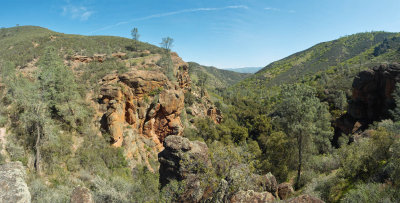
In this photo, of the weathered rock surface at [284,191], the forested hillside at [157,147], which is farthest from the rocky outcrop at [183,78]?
the weathered rock surface at [284,191]

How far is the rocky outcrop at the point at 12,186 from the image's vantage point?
699 cm

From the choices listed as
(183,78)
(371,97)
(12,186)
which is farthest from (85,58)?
(371,97)

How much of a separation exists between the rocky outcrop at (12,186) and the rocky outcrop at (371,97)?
4382cm

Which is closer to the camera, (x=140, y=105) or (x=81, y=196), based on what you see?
(x=81, y=196)

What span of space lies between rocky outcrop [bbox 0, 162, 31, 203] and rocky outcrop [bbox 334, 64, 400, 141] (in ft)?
144

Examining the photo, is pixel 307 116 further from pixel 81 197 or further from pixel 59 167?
pixel 59 167

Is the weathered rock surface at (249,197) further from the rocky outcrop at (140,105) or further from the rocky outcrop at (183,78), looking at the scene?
the rocky outcrop at (183,78)

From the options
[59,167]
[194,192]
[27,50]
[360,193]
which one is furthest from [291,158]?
[27,50]

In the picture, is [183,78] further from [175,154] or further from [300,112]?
[175,154]

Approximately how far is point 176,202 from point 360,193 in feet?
31.3

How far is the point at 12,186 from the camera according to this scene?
→ 24.3ft

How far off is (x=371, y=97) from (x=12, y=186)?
46.7 metres

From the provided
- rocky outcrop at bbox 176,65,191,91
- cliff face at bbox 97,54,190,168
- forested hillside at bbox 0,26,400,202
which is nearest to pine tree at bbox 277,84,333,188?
forested hillside at bbox 0,26,400,202

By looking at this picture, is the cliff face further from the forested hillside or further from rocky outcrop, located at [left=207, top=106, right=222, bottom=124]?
rocky outcrop, located at [left=207, top=106, right=222, bottom=124]
